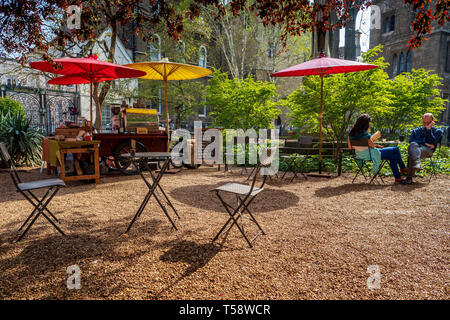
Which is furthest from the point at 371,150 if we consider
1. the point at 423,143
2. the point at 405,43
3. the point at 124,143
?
the point at 405,43

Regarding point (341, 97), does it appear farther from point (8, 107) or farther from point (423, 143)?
point (8, 107)

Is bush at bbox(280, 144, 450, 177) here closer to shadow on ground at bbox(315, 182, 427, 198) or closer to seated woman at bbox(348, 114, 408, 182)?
seated woman at bbox(348, 114, 408, 182)

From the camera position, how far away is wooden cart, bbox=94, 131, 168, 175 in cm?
763

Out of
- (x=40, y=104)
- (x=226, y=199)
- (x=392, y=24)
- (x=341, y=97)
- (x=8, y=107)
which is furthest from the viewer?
(x=392, y=24)

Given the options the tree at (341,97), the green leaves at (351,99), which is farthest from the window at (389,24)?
the tree at (341,97)

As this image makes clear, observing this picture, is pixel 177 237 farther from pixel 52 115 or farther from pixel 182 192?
pixel 52 115

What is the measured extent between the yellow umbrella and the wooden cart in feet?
1.37

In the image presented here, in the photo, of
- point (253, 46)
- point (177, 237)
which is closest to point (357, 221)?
point (177, 237)

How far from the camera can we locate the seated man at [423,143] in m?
6.99

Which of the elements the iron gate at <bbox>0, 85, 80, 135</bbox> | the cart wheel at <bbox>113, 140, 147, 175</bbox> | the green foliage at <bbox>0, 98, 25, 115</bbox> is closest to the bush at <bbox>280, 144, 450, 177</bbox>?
the cart wheel at <bbox>113, 140, 147, 175</bbox>

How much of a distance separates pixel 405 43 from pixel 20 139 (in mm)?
32724

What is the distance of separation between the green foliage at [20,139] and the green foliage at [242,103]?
6.38 m

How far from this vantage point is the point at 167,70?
326 inches

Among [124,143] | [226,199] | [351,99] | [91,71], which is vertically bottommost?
[226,199]
